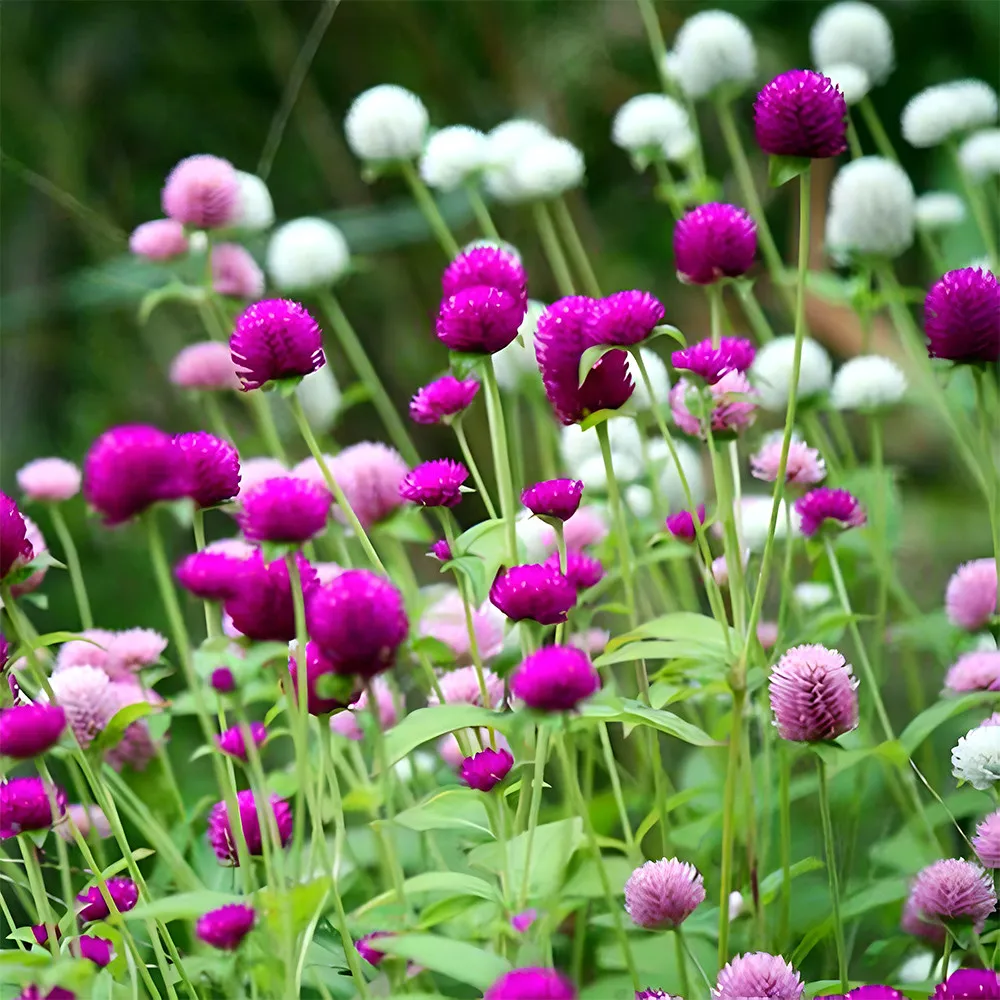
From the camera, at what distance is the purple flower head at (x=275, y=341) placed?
0.55 m

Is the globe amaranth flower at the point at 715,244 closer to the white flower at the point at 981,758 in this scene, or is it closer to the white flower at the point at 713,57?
the white flower at the point at 981,758

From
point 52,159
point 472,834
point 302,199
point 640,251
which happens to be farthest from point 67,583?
point 472,834

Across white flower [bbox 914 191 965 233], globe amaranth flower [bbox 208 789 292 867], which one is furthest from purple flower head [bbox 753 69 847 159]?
white flower [bbox 914 191 965 233]

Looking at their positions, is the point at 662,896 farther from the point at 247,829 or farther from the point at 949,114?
the point at 949,114

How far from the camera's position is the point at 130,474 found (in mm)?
453

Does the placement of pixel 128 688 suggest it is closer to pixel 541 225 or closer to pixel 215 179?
pixel 215 179

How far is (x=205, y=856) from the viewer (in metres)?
0.79

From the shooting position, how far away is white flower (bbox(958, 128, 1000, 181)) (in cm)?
108

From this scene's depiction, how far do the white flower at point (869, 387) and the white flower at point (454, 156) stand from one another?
1.19 ft

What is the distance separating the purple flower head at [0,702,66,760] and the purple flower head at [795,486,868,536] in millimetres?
446

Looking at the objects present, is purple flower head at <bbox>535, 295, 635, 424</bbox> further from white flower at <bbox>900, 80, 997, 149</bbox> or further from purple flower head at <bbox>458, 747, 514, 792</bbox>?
white flower at <bbox>900, 80, 997, 149</bbox>

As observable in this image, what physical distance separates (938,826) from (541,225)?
0.58m

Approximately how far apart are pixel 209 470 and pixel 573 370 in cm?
18

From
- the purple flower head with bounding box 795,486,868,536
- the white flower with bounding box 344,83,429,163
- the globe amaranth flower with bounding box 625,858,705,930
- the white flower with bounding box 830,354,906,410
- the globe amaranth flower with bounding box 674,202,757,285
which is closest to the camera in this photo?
the globe amaranth flower with bounding box 625,858,705,930
